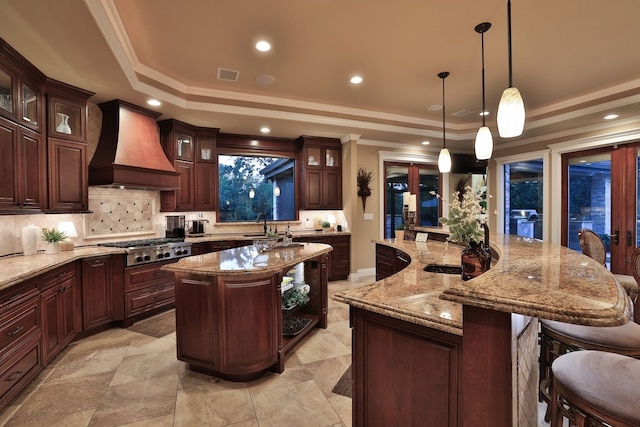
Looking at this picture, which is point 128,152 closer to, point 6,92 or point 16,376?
point 6,92

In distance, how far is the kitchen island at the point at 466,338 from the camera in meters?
0.86

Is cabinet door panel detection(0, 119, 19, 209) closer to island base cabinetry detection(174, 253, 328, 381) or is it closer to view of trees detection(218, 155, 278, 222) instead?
island base cabinetry detection(174, 253, 328, 381)

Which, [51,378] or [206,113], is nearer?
[51,378]

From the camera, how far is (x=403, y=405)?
4.17 ft

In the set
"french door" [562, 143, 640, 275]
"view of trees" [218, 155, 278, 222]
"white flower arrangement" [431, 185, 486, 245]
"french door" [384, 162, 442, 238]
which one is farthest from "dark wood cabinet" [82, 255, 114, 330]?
"french door" [562, 143, 640, 275]

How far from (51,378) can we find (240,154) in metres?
3.95

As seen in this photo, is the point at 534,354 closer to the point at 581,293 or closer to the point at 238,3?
the point at 581,293

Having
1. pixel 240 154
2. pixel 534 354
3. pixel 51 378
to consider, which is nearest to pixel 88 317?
pixel 51 378

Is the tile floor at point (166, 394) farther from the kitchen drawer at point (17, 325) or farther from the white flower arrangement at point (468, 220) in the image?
the white flower arrangement at point (468, 220)

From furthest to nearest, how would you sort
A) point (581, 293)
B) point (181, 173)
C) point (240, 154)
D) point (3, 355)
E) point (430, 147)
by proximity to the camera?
1. point (430, 147)
2. point (240, 154)
3. point (181, 173)
4. point (3, 355)
5. point (581, 293)

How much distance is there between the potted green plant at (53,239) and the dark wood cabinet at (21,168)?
0.28 metres

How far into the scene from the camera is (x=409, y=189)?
21.5 ft

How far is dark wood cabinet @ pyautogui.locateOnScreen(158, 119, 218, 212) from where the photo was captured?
453 cm

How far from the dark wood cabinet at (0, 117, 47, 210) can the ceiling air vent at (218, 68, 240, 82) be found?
1947mm
